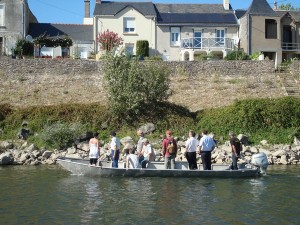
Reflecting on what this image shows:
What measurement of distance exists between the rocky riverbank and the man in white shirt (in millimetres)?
4800

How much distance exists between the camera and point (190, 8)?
52469mm

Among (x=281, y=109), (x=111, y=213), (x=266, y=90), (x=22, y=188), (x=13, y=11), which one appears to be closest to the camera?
(x=111, y=213)

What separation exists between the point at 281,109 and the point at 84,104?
13.1 meters

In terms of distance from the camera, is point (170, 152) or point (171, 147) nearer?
point (171, 147)

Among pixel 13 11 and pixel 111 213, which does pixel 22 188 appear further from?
pixel 13 11

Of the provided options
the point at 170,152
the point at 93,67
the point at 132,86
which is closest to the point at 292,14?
the point at 93,67

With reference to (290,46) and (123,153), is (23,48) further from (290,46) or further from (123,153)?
(290,46)

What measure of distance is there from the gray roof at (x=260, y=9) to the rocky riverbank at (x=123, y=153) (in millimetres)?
21055

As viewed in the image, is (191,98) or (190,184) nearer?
(190,184)

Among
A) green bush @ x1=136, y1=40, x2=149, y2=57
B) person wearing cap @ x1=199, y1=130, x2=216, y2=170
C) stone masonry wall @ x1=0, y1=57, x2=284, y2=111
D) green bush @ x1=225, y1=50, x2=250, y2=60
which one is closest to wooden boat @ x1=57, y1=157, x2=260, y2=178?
person wearing cap @ x1=199, y1=130, x2=216, y2=170

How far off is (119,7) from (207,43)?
369 inches

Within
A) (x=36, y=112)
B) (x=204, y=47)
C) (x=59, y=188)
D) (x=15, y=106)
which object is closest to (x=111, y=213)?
(x=59, y=188)

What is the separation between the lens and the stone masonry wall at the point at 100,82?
37406mm

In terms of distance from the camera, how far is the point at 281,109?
3316 centimetres
